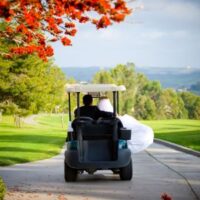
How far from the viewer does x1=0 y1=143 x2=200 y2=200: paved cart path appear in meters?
11.8

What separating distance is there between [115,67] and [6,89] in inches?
4419

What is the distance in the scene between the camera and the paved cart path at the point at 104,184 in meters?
11.8

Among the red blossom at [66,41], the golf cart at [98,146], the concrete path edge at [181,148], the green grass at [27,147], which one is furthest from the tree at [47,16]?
the concrete path edge at [181,148]

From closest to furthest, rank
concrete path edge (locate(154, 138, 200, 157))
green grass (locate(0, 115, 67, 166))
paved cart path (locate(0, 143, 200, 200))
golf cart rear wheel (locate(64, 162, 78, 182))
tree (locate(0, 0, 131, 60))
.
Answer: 1. tree (locate(0, 0, 131, 60))
2. paved cart path (locate(0, 143, 200, 200))
3. golf cart rear wheel (locate(64, 162, 78, 182))
4. green grass (locate(0, 115, 67, 166))
5. concrete path edge (locate(154, 138, 200, 157))

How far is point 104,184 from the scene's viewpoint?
45.2 feet

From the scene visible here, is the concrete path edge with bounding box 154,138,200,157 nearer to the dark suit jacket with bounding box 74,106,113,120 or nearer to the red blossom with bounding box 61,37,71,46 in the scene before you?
the dark suit jacket with bounding box 74,106,113,120

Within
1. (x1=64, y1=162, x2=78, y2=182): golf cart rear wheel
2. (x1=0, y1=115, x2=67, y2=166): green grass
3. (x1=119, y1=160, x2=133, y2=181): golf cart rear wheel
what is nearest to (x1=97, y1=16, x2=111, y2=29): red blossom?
(x1=119, y1=160, x2=133, y2=181): golf cart rear wheel

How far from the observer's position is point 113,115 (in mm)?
14812

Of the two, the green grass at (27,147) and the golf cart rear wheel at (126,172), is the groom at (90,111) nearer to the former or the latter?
the golf cart rear wheel at (126,172)

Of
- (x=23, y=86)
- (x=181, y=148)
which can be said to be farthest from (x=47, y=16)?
(x=23, y=86)

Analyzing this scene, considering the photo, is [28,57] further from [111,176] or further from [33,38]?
[33,38]

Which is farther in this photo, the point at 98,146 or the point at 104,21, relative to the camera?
the point at 98,146

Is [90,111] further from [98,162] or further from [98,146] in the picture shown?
[98,162]

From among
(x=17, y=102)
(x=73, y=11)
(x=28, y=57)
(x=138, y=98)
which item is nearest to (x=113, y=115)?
(x=73, y=11)
